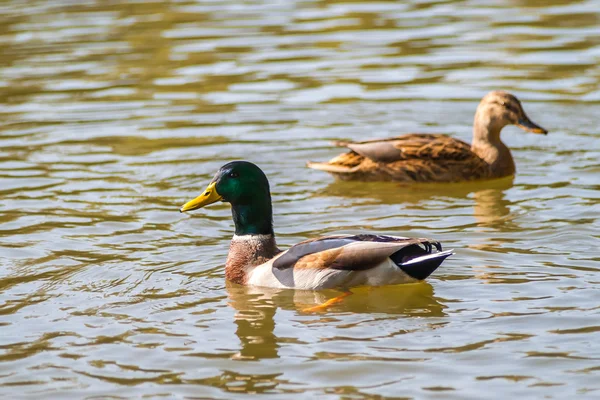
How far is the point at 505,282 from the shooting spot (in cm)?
846

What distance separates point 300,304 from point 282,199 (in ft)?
10.1

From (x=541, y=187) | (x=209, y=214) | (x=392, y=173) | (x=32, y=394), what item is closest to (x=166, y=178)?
(x=209, y=214)

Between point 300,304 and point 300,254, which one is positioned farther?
point 300,254

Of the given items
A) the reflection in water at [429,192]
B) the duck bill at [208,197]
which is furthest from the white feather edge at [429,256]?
the reflection in water at [429,192]

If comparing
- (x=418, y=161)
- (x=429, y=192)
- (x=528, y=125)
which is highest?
(x=528, y=125)

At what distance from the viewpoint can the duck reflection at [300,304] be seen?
779 centimetres

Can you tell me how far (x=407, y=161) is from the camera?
1185 centimetres

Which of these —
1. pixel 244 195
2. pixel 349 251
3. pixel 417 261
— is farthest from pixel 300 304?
pixel 244 195

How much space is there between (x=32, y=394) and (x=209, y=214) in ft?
14.1

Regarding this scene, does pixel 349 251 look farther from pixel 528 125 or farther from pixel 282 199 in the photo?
pixel 528 125

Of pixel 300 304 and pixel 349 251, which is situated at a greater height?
pixel 349 251

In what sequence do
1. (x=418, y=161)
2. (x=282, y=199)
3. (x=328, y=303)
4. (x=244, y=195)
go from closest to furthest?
(x=328, y=303) → (x=244, y=195) → (x=282, y=199) → (x=418, y=161)

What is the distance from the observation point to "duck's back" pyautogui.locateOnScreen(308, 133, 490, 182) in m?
11.8

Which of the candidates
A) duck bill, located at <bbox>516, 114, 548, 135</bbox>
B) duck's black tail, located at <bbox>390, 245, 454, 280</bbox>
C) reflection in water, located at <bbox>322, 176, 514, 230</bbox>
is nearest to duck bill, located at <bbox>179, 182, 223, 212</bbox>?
duck's black tail, located at <bbox>390, 245, 454, 280</bbox>
